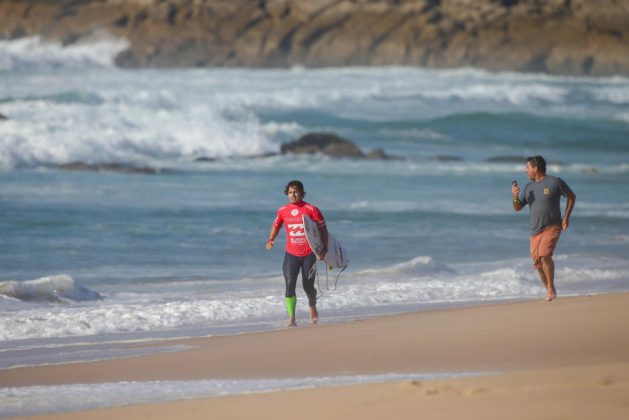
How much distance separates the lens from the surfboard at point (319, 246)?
10.3 meters

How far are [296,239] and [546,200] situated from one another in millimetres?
1824

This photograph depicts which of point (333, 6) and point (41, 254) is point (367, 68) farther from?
point (41, 254)

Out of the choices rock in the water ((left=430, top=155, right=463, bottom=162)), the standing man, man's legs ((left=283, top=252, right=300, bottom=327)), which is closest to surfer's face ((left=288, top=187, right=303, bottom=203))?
man's legs ((left=283, top=252, right=300, bottom=327))

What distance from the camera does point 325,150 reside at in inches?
1182

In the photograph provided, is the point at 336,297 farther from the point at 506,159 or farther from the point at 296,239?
the point at 506,159

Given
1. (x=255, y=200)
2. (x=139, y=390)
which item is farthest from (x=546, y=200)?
(x=255, y=200)

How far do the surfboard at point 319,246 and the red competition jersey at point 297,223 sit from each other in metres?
0.04

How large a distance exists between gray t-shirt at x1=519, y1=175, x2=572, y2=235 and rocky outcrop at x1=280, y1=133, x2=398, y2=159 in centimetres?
1907

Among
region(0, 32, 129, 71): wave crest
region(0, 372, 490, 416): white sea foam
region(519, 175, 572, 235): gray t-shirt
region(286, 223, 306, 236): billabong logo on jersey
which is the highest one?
region(0, 32, 129, 71): wave crest

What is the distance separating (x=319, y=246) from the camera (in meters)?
10.4

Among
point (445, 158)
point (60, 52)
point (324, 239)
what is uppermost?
point (60, 52)

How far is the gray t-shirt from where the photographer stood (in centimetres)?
1043

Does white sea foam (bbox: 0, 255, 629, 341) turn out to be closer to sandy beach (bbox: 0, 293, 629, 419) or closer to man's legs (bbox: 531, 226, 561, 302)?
sandy beach (bbox: 0, 293, 629, 419)

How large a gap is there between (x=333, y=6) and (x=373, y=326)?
166ft
